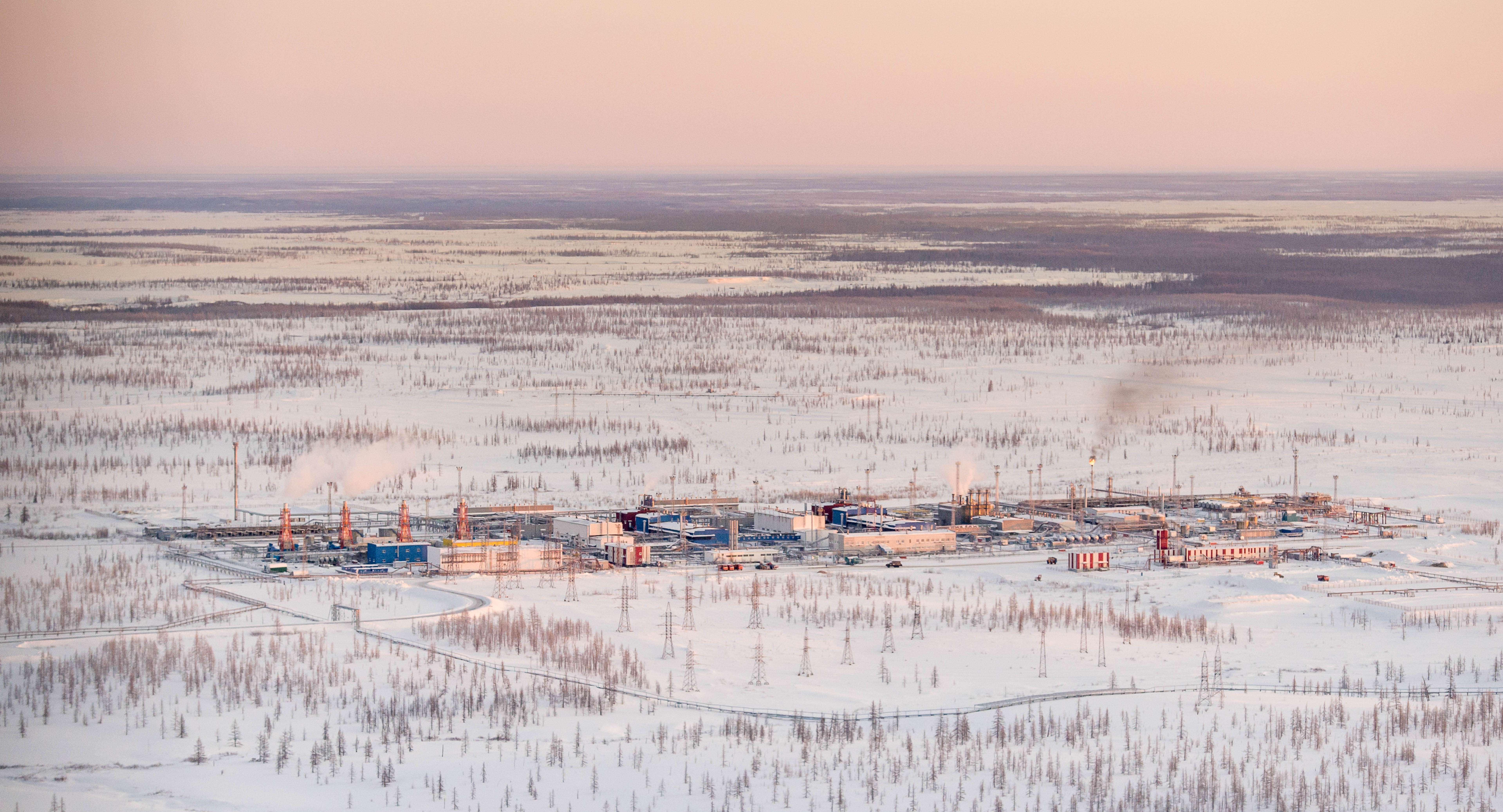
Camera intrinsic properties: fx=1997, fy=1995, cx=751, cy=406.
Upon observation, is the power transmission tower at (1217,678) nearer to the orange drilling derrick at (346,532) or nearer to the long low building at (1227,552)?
the long low building at (1227,552)

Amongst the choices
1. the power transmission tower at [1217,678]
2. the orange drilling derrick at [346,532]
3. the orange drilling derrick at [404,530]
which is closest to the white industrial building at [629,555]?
the orange drilling derrick at [404,530]

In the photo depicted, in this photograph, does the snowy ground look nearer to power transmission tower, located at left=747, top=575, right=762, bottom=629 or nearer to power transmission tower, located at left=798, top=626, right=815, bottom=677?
power transmission tower, located at left=798, top=626, right=815, bottom=677

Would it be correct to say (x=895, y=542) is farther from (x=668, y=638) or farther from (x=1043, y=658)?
(x=1043, y=658)

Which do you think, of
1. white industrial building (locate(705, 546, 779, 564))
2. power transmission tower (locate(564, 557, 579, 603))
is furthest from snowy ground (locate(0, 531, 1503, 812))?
white industrial building (locate(705, 546, 779, 564))

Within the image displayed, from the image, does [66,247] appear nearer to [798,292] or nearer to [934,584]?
[798,292]

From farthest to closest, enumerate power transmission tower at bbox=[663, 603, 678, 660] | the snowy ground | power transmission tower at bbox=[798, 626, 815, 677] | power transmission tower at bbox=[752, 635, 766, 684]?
power transmission tower at bbox=[663, 603, 678, 660]
power transmission tower at bbox=[798, 626, 815, 677]
power transmission tower at bbox=[752, 635, 766, 684]
the snowy ground

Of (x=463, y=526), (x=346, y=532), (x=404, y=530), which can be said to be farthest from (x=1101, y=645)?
(x=346, y=532)

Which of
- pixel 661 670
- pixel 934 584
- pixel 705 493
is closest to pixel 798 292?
pixel 705 493
